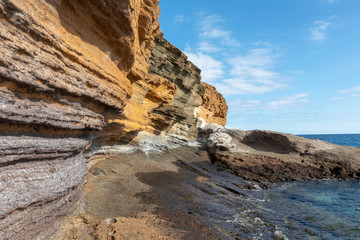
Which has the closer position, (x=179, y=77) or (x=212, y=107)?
(x=179, y=77)

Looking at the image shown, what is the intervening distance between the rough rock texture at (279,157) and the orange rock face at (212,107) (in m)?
8.46

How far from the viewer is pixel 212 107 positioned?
29391 millimetres

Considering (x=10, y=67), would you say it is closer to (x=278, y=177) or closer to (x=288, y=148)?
(x=278, y=177)

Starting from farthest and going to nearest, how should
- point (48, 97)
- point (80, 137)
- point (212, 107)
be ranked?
point (212, 107)
point (80, 137)
point (48, 97)

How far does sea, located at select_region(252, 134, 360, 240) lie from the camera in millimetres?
5327

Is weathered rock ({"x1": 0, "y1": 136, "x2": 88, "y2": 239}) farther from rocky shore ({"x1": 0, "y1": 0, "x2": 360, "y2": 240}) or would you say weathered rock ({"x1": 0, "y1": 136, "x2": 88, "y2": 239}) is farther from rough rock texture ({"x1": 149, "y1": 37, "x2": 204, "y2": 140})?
rough rock texture ({"x1": 149, "y1": 37, "x2": 204, "y2": 140})

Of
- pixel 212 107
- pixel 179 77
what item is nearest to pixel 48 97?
pixel 179 77

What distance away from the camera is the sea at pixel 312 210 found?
533 cm

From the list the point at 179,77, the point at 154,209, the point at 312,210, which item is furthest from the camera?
the point at 179,77

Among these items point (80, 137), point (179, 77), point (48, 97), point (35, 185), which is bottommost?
point (35, 185)

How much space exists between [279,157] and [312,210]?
928 centimetres

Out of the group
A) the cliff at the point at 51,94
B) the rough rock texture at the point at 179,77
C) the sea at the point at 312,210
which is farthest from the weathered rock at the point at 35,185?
the rough rock texture at the point at 179,77

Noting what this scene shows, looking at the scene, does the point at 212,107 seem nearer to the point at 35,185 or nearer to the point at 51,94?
the point at 51,94

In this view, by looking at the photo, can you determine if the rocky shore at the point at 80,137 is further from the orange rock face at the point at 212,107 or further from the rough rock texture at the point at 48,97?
the orange rock face at the point at 212,107
